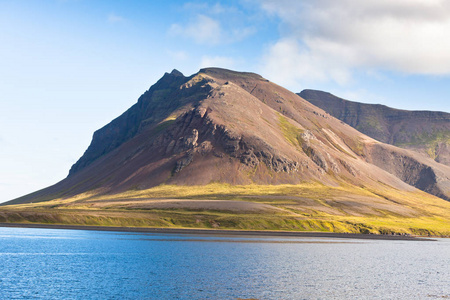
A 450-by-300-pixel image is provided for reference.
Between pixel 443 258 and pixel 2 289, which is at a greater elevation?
pixel 2 289

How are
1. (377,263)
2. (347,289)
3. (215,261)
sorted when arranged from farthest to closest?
(377,263), (215,261), (347,289)

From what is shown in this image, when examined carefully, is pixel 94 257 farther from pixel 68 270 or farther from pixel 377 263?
pixel 377 263

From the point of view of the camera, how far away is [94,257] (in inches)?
4259

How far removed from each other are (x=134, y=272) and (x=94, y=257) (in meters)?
24.8

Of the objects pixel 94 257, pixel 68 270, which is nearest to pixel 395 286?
pixel 68 270

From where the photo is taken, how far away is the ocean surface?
6844cm

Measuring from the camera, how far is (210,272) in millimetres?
88438

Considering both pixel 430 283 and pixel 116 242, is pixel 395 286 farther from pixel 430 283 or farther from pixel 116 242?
pixel 116 242

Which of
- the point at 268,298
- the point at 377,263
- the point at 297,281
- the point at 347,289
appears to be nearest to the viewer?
the point at 268,298

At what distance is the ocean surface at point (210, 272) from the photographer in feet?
225

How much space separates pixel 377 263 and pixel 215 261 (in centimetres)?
4060

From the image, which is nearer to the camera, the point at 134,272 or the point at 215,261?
the point at 134,272

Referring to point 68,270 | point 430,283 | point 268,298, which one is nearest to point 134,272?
point 68,270

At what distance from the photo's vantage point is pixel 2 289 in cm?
6581
